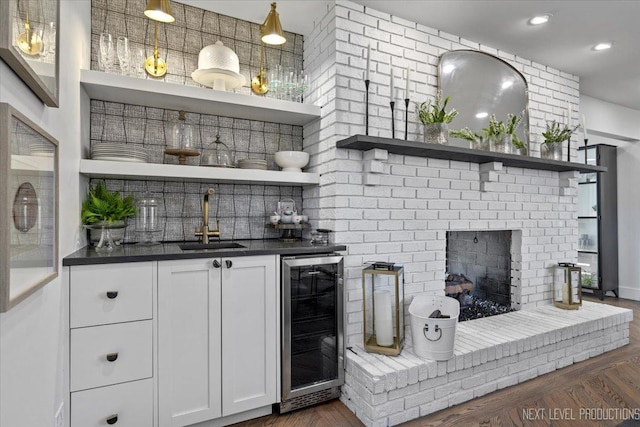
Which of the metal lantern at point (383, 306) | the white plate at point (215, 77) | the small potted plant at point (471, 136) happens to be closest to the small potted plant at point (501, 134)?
the small potted plant at point (471, 136)

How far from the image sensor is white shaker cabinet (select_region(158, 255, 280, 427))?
5.75 ft

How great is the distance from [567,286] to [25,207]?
3943 millimetres

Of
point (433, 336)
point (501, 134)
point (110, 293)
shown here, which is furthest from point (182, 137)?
point (501, 134)

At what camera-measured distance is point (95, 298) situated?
160 cm

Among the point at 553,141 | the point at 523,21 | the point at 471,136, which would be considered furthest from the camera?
the point at 553,141

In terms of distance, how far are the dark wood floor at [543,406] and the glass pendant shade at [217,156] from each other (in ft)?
5.21

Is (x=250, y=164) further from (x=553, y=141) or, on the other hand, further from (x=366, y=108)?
(x=553, y=141)

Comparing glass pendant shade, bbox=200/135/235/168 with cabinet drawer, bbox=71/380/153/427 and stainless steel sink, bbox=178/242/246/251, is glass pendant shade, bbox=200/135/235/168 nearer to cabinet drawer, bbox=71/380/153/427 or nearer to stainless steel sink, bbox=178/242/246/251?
stainless steel sink, bbox=178/242/246/251

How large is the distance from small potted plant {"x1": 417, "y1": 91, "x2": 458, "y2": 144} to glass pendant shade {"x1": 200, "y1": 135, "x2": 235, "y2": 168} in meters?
1.44

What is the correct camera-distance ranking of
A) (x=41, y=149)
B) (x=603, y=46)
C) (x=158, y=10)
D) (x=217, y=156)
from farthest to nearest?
(x=603, y=46)
(x=217, y=156)
(x=158, y=10)
(x=41, y=149)

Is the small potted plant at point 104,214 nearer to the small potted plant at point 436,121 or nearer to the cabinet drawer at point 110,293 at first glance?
the cabinet drawer at point 110,293

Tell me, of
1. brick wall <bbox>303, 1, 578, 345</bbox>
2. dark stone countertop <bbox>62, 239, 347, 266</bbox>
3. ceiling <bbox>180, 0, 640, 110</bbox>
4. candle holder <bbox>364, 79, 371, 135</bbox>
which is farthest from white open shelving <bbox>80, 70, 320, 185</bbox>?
ceiling <bbox>180, 0, 640, 110</bbox>

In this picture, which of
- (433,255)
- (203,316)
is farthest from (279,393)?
(433,255)

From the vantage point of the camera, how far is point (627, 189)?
4.82 m
